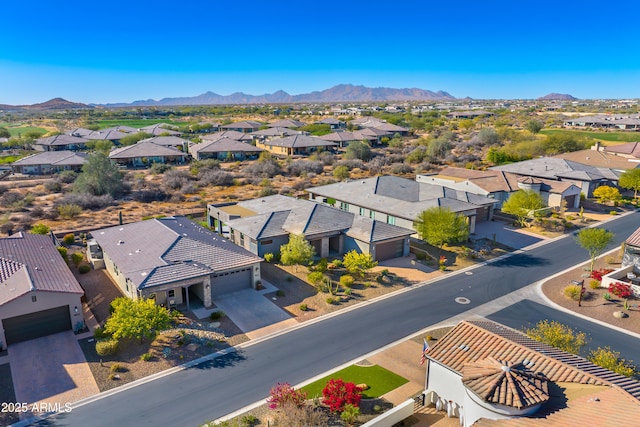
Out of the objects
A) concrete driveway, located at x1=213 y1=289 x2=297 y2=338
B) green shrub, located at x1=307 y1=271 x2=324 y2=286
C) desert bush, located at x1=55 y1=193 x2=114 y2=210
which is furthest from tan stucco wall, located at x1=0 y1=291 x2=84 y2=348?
desert bush, located at x1=55 y1=193 x2=114 y2=210

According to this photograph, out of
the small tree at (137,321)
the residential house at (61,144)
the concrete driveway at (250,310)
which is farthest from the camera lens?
the residential house at (61,144)

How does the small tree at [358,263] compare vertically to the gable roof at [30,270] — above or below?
below

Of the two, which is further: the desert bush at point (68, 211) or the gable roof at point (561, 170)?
the gable roof at point (561, 170)

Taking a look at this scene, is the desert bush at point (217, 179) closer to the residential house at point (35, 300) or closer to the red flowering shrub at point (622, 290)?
the residential house at point (35, 300)

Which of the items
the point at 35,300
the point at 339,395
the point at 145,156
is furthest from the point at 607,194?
the point at 145,156

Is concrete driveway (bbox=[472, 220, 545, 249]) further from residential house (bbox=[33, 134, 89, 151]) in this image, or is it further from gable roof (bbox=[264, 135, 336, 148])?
residential house (bbox=[33, 134, 89, 151])

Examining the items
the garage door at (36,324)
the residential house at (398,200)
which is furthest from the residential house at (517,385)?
the residential house at (398,200)

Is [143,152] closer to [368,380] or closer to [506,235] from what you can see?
[506,235]

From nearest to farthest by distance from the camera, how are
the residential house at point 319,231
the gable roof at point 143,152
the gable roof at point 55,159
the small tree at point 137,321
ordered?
1. the small tree at point 137,321
2. the residential house at point 319,231
3. the gable roof at point 55,159
4. the gable roof at point 143,152

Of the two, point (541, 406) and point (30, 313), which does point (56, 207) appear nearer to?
point (30, 313)
